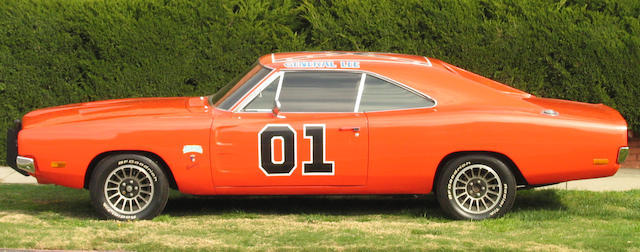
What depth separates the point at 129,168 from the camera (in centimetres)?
914

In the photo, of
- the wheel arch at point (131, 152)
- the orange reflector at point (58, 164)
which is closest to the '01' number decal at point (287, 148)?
the wheel arch at point (131, 152)

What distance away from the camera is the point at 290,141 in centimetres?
902

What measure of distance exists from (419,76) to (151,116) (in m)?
2.33

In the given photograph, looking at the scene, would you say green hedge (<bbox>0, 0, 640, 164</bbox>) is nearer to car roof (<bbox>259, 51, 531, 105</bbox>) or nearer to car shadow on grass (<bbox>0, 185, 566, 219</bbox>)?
car shadow on grass (<bbox>0, 185, 566, 219</bbox>)

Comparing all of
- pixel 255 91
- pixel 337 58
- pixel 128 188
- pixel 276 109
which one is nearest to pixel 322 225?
pixel 276 109

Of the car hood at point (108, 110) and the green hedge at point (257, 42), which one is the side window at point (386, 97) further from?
the green hedge at point (257, 42)

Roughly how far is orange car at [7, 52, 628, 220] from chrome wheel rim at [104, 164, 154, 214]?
0.03ft

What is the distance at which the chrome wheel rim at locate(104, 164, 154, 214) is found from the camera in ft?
30.0

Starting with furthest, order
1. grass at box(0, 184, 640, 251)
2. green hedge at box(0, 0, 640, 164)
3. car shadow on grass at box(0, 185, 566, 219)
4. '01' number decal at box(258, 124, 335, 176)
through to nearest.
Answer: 1. green hedge at box(0, 0, 640, 164)
2. car shadow on grass at box(0, 185, 566, 219)
3. '01' number decal at box(258, 124, 335, 176)
4. grass at box(0, 184, 640, 251)

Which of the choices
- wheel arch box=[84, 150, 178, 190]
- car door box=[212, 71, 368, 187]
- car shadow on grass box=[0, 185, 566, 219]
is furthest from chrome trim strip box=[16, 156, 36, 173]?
car door box=[212, 71, 368, 187]

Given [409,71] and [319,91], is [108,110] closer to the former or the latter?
[319,91]

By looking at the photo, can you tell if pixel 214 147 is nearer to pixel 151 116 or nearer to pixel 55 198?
pixel 151 116

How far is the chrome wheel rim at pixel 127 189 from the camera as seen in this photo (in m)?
9.13

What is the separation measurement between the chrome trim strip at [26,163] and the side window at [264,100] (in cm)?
185
